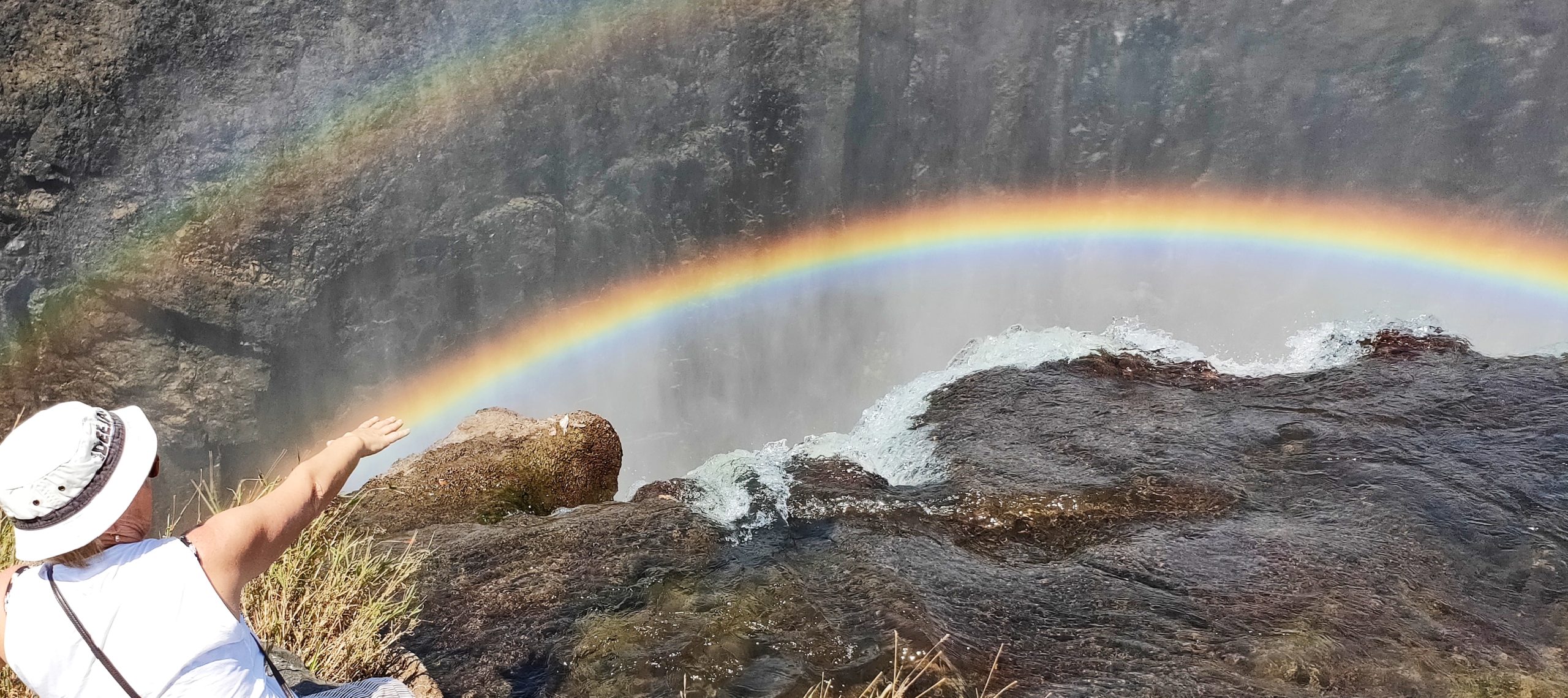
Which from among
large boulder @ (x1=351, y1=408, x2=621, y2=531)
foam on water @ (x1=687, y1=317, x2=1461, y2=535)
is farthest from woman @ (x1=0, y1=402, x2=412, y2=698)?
large boulder @ (x1=351, y1=408, x2=621, y2=531)

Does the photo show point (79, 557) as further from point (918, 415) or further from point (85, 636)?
point (918, 415)

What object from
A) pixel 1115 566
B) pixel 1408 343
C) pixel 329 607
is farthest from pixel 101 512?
pixel 1408 343

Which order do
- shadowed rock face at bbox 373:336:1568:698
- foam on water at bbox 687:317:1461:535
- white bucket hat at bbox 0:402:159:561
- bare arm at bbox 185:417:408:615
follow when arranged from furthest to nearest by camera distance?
foam on water at bbox 687:317:1461:535 < shadowed rock face at bbox 373:336:1568:698 < bare arm at bbox 185:417:408:615 < white bucket hat at bbox 0:402:159:561

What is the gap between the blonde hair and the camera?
1481 millimetres

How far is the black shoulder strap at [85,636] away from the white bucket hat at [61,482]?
0.04 m

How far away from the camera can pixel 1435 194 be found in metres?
12.9

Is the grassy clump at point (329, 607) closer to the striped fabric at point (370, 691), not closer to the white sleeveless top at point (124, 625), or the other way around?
the striped fabric at point (370, 691)

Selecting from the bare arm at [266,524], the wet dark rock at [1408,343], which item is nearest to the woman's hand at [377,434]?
the bare arm at [266,524]

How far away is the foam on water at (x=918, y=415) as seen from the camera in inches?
207

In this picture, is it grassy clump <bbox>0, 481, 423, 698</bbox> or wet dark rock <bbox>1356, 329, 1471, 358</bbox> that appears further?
wet dark rock <bbox>1356, 329, 1471, 358</bbox>

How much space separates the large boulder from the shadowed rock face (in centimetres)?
53

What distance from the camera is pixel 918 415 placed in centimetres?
661

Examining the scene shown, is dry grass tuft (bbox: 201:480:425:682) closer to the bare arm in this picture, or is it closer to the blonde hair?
the bare arm

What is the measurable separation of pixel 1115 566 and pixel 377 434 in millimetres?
3342
